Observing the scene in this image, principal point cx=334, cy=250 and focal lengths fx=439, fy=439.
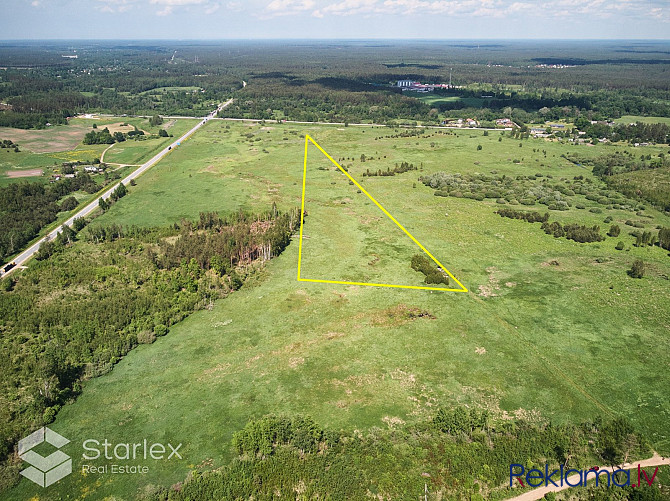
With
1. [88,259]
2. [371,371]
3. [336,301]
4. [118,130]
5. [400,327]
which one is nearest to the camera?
[371,371]

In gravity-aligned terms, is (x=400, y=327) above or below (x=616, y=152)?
below

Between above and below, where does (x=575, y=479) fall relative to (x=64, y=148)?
below

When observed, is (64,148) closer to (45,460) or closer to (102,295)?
(102,295)

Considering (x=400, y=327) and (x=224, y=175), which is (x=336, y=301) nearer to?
(x=400, y=327)

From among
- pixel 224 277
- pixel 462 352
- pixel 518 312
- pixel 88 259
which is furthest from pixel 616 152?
pixel 88 259

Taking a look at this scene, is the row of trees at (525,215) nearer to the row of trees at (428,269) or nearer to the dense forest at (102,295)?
the row of trees at (428,269)

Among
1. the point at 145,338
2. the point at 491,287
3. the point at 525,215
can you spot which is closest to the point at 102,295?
the point at 145,338

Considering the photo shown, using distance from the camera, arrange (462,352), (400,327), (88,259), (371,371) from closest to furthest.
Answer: (371,371) < (462,352) < (400,327) < (88,259)
